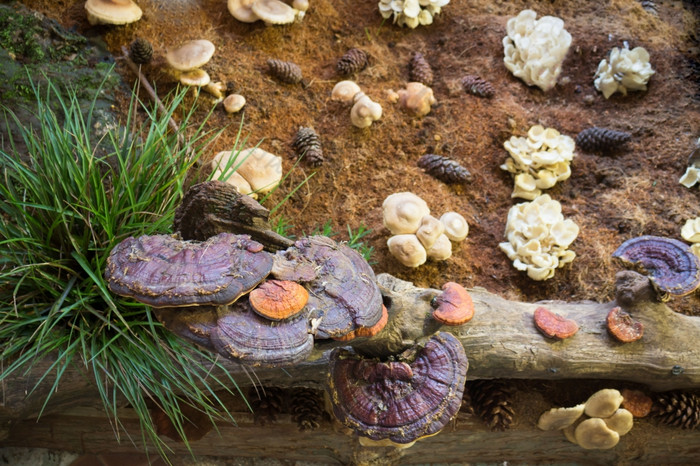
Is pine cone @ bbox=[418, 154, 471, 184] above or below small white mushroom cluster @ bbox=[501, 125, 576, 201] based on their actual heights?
below

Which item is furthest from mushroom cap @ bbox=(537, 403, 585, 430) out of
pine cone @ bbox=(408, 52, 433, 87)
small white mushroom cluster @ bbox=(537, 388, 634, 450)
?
pine cone @ bbox=(408, 52, 433, 87)

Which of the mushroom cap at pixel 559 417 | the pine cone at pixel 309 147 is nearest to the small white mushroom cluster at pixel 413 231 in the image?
the pine cone at pixel 309 147

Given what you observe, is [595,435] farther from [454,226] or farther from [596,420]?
[454,226]

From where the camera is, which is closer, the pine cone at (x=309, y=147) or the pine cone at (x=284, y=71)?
the pine cone at (x=309, y=147)

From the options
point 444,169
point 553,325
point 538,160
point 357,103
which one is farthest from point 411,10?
point 553,325

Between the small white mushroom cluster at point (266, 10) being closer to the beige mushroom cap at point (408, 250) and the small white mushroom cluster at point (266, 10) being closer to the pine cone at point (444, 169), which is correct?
the pine cone at point (444, 169)

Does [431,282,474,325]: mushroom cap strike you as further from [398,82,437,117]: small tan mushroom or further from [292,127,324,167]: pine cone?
[398,82,437,117]: small tan mushroom

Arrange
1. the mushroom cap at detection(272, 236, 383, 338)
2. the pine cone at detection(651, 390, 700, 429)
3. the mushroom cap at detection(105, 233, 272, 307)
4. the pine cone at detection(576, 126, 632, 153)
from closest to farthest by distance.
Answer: the mushroom cap at detection(105, 233, 272, 307), the mushroom cap at detection(272, 236, 383, 338), the pine cone at detection(651, 390, 700, 429), the pine cone at detection(576, 126, 632, 153)
